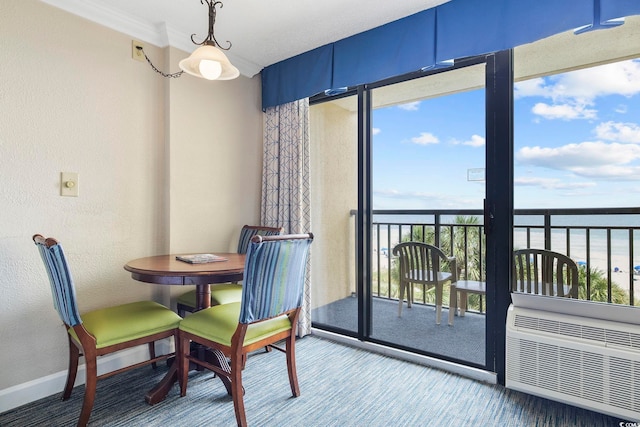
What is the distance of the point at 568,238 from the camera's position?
2066mm

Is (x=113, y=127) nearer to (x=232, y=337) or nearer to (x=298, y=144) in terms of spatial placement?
(x=298, y=144)

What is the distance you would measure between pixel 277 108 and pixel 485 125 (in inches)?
69.8

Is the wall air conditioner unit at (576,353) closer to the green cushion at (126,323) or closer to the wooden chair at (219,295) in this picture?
the wooden chair at (219,295)

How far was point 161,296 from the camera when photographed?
8.75 feet

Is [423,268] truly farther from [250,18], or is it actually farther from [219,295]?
[250,18]

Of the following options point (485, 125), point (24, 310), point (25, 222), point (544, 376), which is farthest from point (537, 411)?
point (25, 222)

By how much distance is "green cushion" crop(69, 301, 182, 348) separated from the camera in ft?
5.80

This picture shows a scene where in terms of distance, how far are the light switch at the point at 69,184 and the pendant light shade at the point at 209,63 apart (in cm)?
102

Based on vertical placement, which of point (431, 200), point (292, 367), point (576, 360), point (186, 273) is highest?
point (431, 200)

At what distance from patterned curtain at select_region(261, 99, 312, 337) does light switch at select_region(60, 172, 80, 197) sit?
144cm

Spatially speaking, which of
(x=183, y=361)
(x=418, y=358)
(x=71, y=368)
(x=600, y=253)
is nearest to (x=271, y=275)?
(x=183, y=361)

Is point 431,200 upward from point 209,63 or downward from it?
downward

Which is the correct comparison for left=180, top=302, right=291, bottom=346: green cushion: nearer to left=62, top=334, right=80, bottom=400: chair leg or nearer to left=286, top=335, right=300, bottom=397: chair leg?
left=286, top=335, right=300, bottom=397: chair leg

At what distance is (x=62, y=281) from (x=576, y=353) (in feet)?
8.71
